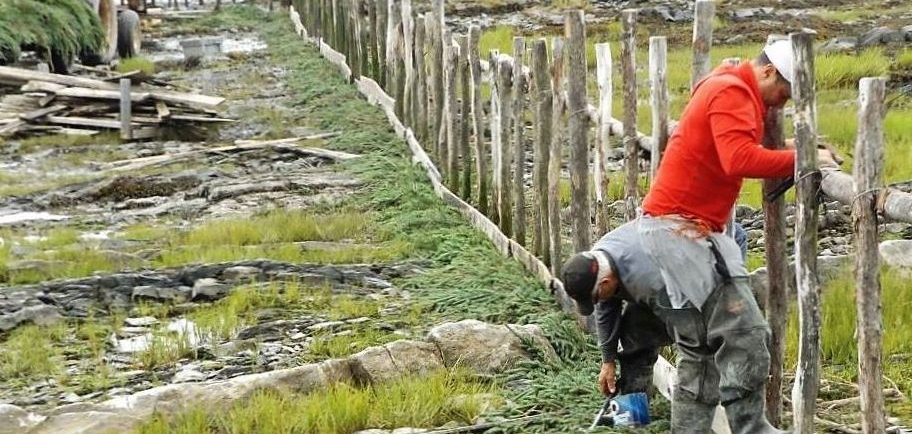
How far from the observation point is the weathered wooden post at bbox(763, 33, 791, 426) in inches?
152

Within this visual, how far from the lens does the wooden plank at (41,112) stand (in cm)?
1330

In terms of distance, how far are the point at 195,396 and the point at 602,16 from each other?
874 inches

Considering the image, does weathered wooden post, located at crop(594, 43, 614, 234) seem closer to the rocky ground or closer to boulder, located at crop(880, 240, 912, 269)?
the rocky ground

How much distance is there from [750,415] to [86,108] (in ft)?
37.6

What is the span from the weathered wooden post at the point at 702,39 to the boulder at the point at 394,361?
1759 millimetres

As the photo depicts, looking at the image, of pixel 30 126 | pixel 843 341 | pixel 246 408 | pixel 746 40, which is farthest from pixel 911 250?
pixel 746 40

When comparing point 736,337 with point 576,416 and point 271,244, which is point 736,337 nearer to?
point 576,416

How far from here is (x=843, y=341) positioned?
4867 mm

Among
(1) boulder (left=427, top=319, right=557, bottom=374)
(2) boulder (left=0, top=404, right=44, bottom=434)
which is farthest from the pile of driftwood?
(2) boulder (left=0, top=404, right=44, bottom=434)

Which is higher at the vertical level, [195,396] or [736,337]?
[736,337]

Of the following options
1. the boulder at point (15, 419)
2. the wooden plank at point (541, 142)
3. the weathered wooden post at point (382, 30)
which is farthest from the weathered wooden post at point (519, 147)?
the weathered wooden post at point (382, 30)

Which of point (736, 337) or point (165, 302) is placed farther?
point (165, 302)

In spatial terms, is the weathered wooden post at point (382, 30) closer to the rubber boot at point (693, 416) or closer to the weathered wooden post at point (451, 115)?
the weathered wooden post at point (451, 115)

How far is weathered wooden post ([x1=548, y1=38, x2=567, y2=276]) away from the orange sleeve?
2.31 metres
